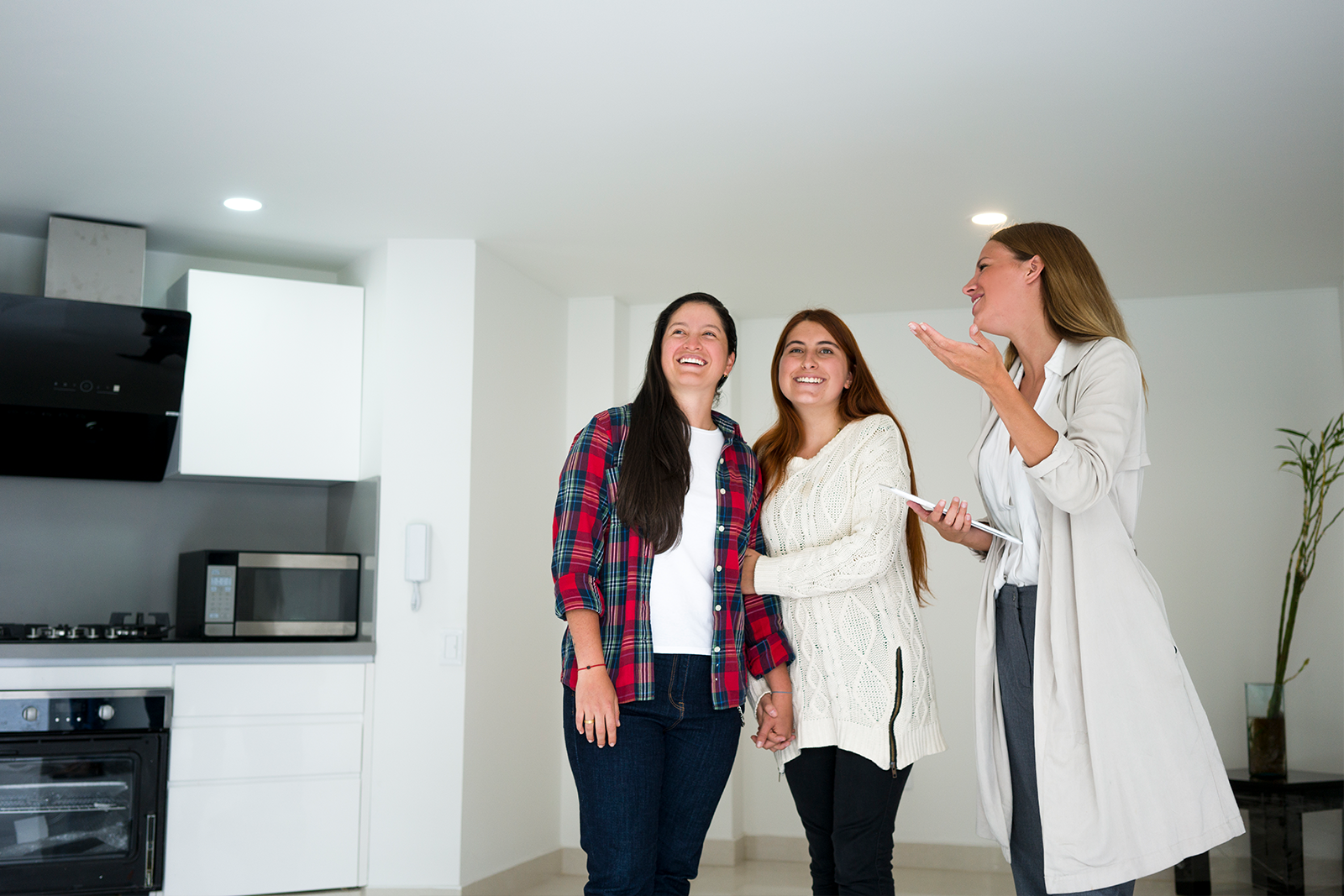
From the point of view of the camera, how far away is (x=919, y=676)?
1953mm

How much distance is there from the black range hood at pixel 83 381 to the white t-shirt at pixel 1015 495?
112 inches

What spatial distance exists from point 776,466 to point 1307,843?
304cm

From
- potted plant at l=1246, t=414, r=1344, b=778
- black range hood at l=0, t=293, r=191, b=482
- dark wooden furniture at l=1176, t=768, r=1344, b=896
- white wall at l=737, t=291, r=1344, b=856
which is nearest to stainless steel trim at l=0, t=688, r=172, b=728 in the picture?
black range hood at l=0, t=293, r=191, b=482

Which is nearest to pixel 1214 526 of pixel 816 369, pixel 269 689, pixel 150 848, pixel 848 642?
pixel 816 369

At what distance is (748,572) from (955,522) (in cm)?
44

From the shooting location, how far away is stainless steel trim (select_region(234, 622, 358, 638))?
11.8ft

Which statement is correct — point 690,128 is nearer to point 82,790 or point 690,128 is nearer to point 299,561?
point 299,561

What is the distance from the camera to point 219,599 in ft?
11.8

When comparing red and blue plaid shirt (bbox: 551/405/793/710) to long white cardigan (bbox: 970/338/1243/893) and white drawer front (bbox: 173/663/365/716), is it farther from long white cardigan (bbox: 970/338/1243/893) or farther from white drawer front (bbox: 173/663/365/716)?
white drawer front (bbox: 173/663/365/716)

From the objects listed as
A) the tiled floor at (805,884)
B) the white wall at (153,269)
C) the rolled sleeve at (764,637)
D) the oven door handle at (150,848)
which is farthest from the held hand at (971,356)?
the white wall at (153,269)

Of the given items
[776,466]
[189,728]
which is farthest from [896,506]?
[189,728]

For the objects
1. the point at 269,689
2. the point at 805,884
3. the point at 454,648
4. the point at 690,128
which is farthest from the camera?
the point at 805,884

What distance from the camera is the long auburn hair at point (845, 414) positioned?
86.0 inches

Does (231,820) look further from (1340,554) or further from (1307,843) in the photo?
(1340,554)
